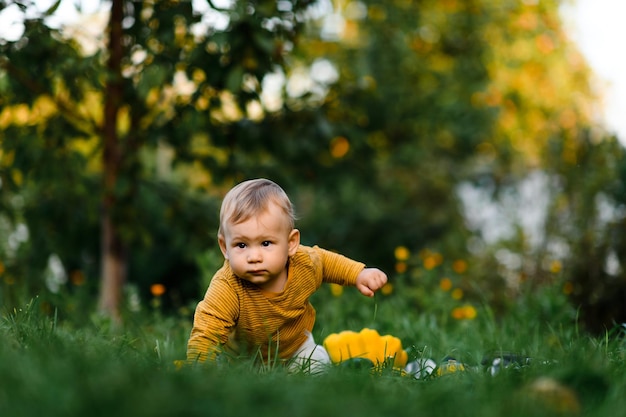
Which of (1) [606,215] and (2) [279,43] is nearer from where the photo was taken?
(2) [279,43]

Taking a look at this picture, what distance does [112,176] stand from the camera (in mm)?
4508

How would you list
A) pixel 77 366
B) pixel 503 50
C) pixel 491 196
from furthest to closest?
pixel 503 50, pixel 491 196, pixel 77 366

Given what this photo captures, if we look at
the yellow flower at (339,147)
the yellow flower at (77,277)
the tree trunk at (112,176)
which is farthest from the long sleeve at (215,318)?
the yellow flower at (77,277)

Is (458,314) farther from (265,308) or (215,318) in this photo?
(215,318)

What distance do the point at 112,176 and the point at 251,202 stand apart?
7.35 feet

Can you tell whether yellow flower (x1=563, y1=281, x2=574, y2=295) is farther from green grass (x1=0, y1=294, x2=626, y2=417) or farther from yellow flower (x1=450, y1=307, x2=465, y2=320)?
green grass (x1=0, y1=294, x2=626, y2=417)

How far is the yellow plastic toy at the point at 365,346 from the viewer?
2797 mm

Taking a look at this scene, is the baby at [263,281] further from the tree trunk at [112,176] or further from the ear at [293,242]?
the tree trunk at [112,176]

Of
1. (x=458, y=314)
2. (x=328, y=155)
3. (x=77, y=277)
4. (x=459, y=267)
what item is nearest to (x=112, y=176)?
(x=328, y=155)

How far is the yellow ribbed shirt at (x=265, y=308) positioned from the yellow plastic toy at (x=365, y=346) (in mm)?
173

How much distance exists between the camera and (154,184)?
478 cm

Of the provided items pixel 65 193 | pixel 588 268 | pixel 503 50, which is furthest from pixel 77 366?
pixel 503 50

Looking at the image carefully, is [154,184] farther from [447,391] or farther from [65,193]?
[447,391]

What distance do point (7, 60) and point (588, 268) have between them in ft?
11.3
